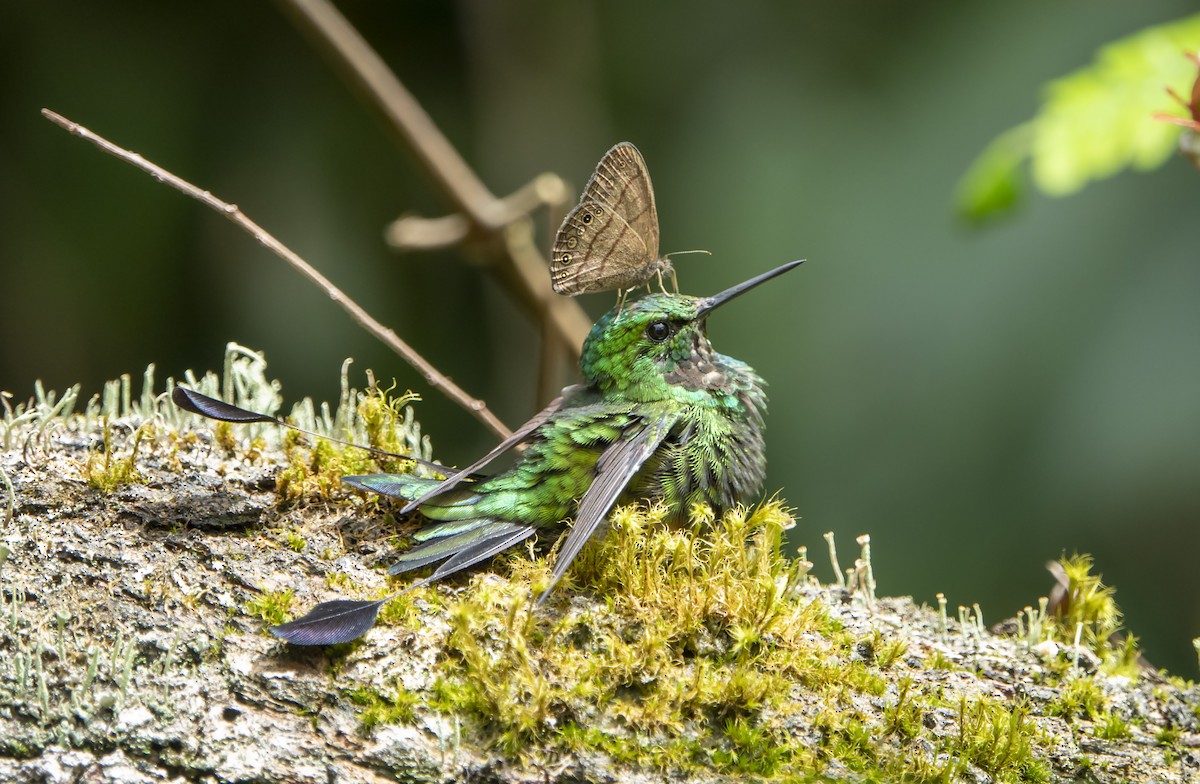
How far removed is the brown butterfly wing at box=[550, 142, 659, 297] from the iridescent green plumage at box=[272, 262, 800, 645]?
114 millimetres

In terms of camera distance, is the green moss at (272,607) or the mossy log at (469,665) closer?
the mossy log at (469,665)

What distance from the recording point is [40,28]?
5742 millimetres

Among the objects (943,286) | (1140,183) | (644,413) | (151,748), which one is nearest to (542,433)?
(644,413)

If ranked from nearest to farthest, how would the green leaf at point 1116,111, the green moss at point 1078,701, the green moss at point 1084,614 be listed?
the green moss at point 1078,701 → the green moss at point 1084,614 → the green leaf at point 1116,111

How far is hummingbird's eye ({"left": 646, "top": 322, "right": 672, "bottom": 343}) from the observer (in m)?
2.85

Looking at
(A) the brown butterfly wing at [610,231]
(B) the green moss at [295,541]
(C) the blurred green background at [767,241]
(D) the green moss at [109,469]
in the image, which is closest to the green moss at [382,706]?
(B) the green moss at [295,541]

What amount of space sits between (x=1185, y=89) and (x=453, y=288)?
401cm

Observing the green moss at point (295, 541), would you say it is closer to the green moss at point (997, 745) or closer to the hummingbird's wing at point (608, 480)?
the hummingbird's wing at point (608, 480)

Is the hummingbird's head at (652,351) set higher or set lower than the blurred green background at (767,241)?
lower

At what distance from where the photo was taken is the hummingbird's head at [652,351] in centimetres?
282

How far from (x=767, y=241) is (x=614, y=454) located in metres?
3.63

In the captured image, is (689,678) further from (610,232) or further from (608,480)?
(610,232)

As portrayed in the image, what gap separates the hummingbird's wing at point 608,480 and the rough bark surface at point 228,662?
0.45 ft

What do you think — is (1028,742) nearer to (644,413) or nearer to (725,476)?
(725,476)
